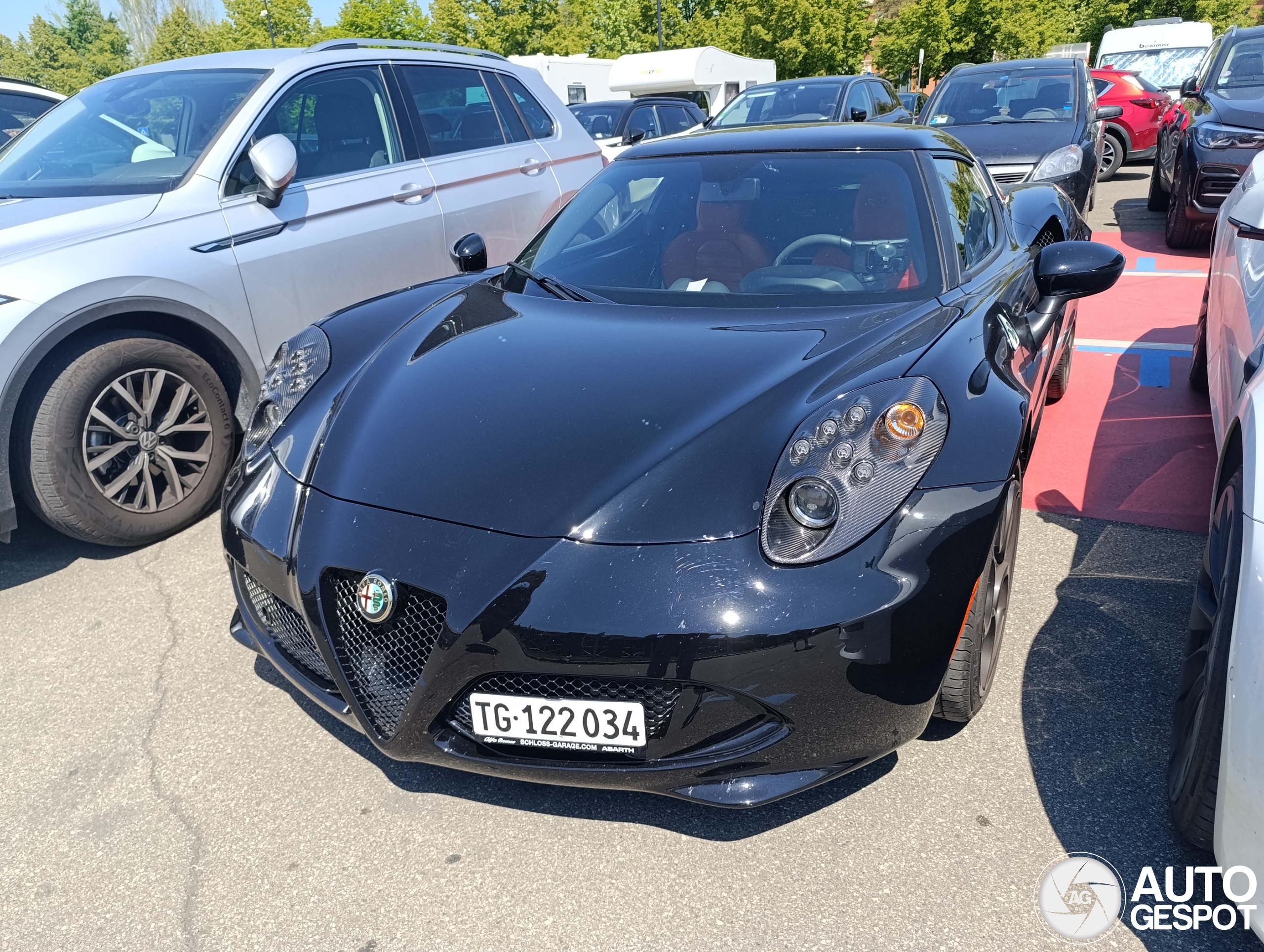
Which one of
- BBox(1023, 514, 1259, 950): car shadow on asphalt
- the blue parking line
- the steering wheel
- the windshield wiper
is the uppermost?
the steering wheel

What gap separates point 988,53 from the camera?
31828mm

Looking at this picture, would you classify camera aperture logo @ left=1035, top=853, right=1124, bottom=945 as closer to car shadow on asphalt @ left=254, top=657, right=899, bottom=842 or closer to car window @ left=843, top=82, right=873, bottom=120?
car shadow on asphalt @ left=254, top=657, right=899, bottom=842

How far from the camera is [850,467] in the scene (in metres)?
2.05

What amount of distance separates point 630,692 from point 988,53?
→ 34.9 meters

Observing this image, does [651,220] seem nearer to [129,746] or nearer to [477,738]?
[477,738]

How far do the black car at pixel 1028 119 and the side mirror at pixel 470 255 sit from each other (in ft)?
15.5

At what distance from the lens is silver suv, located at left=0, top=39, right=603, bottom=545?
343cm

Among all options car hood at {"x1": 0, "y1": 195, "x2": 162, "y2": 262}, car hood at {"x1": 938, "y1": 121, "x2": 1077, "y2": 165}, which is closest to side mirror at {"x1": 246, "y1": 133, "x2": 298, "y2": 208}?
car hood at {"x1": 0, "y1": 195, "x2": 162, "y2": 262}

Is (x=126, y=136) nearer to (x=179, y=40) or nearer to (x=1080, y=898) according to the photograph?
(x=1080, y=898)

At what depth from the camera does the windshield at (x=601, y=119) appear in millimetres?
12172

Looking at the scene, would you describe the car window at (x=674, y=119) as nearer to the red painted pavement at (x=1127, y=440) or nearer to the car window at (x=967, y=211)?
the red painted pavement at (x=1127, y=440)

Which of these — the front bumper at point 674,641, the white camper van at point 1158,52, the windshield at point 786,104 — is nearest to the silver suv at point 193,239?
the front bumper at point 674,641

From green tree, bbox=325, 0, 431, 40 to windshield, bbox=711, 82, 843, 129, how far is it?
29707mm

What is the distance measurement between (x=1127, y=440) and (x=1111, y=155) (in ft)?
33.3
